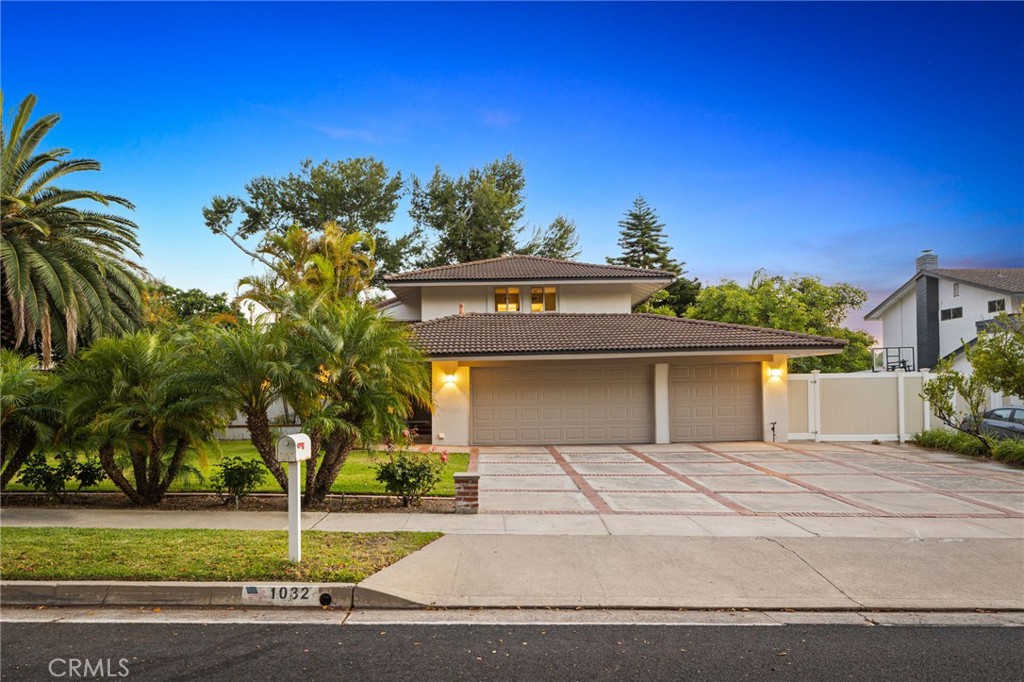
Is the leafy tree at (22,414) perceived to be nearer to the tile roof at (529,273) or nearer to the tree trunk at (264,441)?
the tree trunk at (264,441)

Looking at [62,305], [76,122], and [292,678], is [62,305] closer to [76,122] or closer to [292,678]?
[76,122]

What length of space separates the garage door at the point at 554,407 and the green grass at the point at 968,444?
329 inches

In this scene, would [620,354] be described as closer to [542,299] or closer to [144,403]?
[542,299]

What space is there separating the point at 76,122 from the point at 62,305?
5854mm

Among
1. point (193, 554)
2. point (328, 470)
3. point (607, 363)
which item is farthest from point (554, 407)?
point (193, 554)

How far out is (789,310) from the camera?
3522 cm

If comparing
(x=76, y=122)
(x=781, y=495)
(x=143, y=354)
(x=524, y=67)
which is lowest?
(x=781, y=495)

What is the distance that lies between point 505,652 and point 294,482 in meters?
3.19

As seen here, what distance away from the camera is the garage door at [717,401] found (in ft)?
64.3

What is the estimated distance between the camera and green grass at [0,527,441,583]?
19.1 ft

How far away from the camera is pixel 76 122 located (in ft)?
60.3

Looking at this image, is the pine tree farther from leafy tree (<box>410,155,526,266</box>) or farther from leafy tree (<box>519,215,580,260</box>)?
leafy tree (<box>410,155,526,266</box>)

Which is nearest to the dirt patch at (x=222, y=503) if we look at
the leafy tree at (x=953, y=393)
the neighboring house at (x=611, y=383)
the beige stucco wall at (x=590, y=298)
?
the neighboring house at (x=611, y=383)

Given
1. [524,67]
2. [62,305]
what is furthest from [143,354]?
[524,67]
